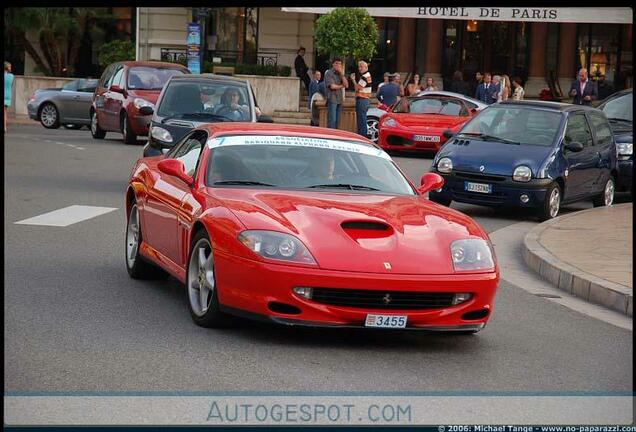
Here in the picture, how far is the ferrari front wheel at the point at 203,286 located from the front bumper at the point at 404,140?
1923 centimetres

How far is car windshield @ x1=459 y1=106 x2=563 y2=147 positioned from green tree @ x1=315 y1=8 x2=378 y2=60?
18839 millimetres

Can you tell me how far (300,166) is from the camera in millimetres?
9391

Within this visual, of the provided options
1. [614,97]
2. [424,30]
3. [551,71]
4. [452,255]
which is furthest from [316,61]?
[452,255]

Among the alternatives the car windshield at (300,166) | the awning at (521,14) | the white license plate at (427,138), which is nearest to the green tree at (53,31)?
the awning at (521,14)

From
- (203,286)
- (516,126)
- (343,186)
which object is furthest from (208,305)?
(516,126)

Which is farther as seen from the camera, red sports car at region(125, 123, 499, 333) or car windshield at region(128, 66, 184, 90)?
car windshield at region(128, 66, 184, 90)

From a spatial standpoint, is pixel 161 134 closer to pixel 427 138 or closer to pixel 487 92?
pixel 427 138

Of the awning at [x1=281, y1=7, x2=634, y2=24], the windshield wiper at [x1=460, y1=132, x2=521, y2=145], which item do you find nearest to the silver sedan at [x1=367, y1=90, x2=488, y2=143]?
the awning at [x1=281, y1=7, x2=634, y2=24]

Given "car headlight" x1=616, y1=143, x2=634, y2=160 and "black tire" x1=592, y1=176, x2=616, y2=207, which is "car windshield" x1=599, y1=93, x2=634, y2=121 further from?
"black tire" x1=592, y1=176, x2=616, y2=207

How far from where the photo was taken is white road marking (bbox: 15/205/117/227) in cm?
1444

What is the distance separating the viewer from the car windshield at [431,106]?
95.5 feet

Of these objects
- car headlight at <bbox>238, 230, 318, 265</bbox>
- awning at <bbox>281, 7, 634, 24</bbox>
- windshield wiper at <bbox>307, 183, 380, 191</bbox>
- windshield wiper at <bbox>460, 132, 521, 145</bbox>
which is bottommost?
windshield wiper at <bbox>460, 132, 521, 145</bbox>

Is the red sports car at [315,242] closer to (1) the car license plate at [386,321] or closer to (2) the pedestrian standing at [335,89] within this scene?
(1) the car license plate at [386,321]
